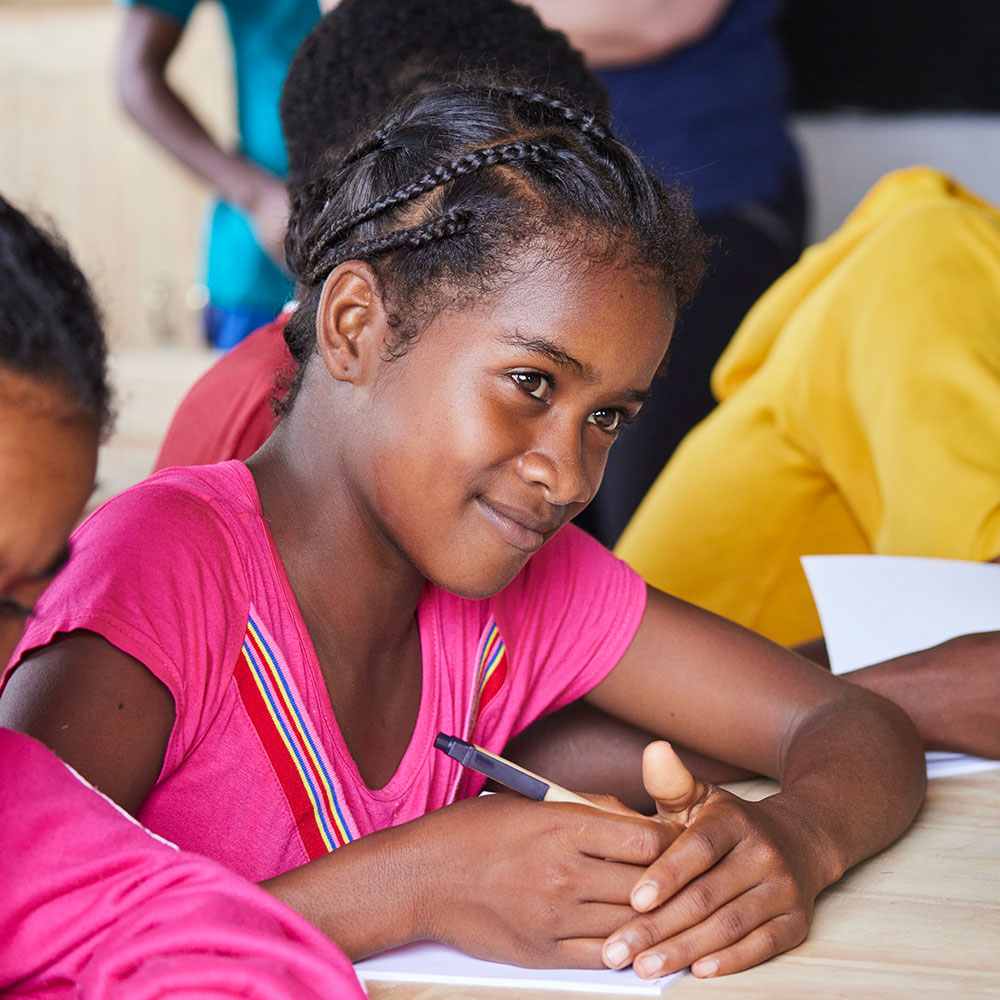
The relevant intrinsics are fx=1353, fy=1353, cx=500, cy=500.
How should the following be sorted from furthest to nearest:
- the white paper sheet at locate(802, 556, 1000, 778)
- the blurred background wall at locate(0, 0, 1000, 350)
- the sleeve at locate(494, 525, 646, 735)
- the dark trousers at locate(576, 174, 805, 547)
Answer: the blurred background wall at locate(0, 0, 1000, 350)
the dark trousers at locate(576, 174, 805, 547)
the white paper sheet at locate(802, 556, 1000, 778)
the sleeve at locate(494, 525, 646, 735)

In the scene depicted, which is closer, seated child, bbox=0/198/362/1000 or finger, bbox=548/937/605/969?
seated child, bbox=0/198/362/1000

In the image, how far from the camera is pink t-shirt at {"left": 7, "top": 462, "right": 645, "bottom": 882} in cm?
81

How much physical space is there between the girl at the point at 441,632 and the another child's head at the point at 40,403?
148 millimetres

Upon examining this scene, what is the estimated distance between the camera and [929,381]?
4.63ft

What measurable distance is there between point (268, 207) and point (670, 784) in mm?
1526

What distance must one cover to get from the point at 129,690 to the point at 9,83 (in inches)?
153

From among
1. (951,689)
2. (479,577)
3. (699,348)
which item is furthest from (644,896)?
(699,348)

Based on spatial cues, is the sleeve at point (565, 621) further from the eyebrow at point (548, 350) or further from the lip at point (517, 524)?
the eyebrow at point (548, 350)

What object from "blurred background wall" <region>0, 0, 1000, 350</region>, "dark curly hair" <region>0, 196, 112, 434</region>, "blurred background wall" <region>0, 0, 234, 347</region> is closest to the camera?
"dark curly hair" <region>0, 196, 112, 434</region>

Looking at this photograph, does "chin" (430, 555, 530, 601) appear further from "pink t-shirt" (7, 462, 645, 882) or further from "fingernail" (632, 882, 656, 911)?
"fingernail" (632, 882, 656, 911)

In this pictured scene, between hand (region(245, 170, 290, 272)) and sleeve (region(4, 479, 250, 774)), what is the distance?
1254 mm

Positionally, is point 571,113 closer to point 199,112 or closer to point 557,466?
point 557,466

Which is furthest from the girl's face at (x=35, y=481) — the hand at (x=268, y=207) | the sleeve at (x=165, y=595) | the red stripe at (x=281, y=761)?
the hand at (x=268, y=207)

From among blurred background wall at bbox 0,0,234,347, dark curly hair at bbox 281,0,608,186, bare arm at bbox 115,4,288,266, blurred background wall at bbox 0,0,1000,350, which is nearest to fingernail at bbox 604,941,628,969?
dark curly hair at bbox 281,0,608,186
